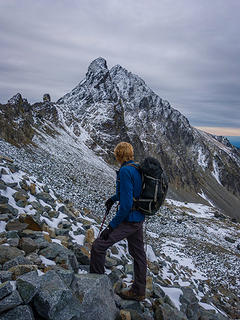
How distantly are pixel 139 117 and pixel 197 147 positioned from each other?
66.0m

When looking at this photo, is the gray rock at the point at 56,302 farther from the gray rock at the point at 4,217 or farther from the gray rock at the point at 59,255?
the gray rock at the point at 4,217

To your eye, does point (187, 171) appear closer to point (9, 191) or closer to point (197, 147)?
point (197, 147)

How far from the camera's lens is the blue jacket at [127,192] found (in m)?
4.75

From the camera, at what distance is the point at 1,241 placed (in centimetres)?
541

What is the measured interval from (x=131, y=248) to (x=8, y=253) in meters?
2.79

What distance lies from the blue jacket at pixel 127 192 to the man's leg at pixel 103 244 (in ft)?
0.54

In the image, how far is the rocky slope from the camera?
42000 mm

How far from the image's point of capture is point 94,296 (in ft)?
13.5

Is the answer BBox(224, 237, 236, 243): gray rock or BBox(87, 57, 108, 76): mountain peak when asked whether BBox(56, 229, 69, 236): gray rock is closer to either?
BBox(224, 237, 236, 243): gray rock

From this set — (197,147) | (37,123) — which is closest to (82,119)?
(37,123)

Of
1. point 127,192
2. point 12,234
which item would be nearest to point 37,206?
point 12,234

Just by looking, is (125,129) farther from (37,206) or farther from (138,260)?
(138,260)

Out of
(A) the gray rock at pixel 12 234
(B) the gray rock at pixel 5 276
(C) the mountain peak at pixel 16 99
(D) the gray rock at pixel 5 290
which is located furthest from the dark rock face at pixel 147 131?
(D) the gray rock at pixel 5 290

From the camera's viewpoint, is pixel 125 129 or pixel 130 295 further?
pixel 125 129
